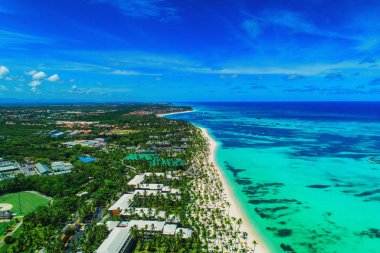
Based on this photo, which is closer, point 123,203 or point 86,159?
point 123,203

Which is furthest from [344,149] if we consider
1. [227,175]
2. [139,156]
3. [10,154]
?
[10,154]

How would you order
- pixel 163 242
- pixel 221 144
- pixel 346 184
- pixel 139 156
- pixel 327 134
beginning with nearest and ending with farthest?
pixel 163 242 < pixel 346 184 < pixel 139 156 < pixel 221 144 < pixel 327 134

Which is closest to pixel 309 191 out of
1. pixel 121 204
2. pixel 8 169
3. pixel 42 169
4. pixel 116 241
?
pixel 121 204

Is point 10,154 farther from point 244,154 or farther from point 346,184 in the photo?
point 346,184

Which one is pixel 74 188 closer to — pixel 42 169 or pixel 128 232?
pixel 42 169

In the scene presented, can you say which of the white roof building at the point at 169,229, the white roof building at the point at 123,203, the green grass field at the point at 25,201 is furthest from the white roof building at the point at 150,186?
the green grass field at the point at 25,201

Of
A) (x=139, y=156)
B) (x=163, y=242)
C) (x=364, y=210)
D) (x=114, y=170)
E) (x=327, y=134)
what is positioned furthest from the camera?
(x=327, y=134)

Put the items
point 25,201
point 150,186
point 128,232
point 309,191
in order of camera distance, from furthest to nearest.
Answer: point 309,191 → point 150,186 → point 25,201 → point 128,232
